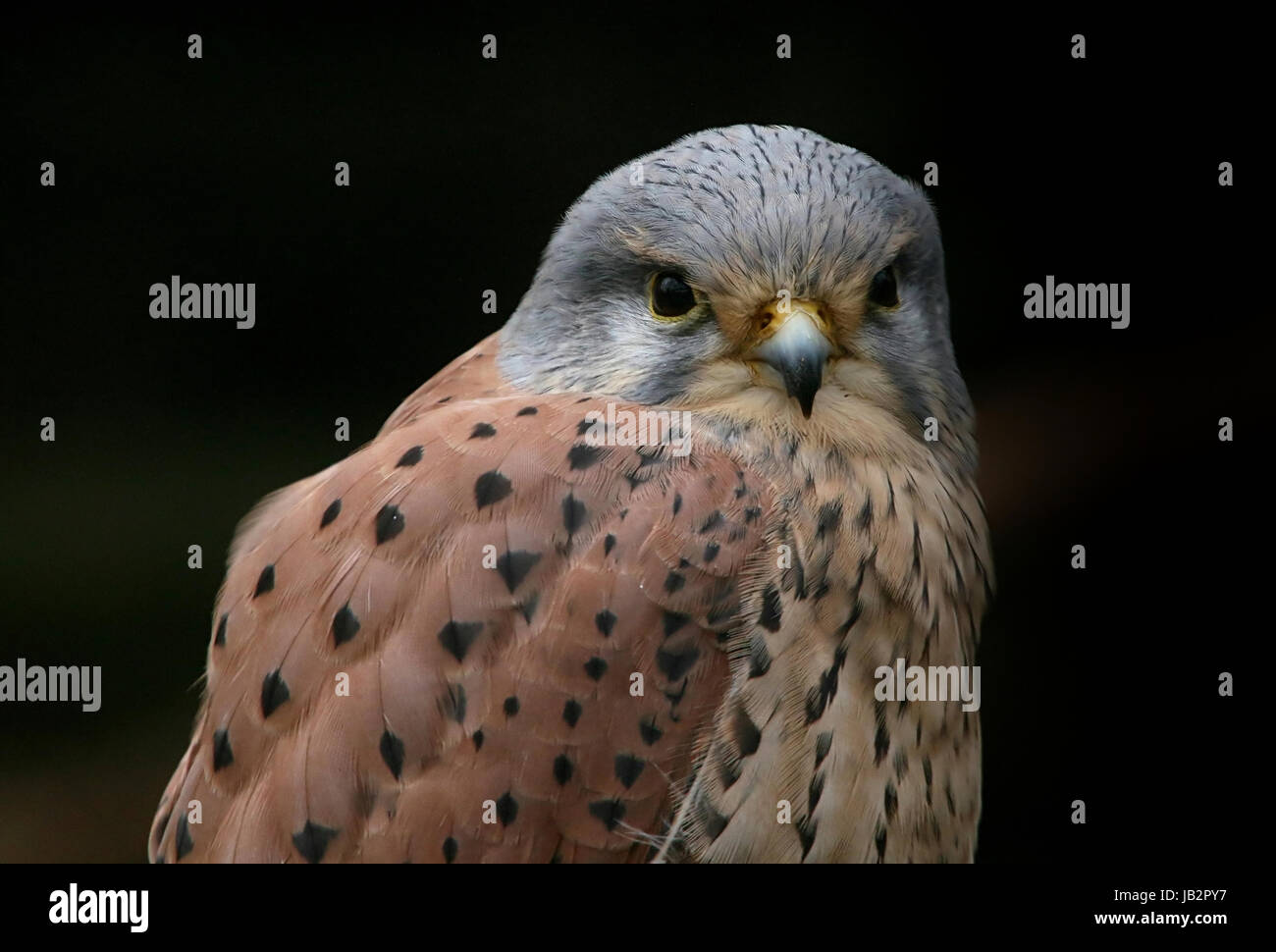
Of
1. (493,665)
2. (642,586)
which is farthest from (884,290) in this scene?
(493,665)

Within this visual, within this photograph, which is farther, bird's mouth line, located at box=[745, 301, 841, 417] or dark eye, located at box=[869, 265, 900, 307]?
dark eye, located at box=[869, 265, 900, 307]

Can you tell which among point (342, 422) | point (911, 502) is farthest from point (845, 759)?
point (342, 422)

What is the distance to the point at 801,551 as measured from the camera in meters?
1.50

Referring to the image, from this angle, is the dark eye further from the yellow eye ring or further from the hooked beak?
the yellow eye ring

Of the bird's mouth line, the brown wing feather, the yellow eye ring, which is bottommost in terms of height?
the brown wing feather

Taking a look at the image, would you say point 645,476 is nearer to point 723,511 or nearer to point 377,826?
point 723,511

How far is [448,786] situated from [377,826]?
0.09 m

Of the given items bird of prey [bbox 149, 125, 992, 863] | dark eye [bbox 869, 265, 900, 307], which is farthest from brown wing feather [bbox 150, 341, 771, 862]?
dark eye [bbox 869, 265, 900, 307]

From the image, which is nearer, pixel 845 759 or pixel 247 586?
pixel 845 759

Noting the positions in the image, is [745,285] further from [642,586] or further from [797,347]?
[642,586]

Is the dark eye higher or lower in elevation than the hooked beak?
higher

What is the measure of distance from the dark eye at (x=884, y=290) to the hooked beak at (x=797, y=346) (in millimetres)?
86

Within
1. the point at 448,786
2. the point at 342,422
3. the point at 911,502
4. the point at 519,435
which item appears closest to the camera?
the point at 448,786

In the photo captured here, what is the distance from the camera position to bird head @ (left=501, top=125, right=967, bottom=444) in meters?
1.46
